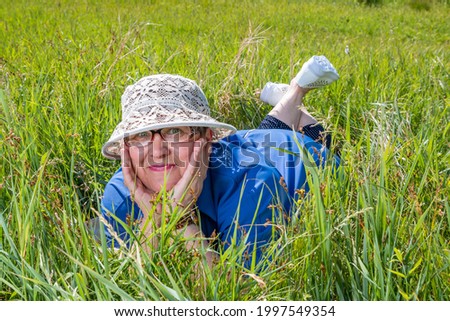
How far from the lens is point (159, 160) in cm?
224

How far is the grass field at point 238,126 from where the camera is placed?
1.63 meters

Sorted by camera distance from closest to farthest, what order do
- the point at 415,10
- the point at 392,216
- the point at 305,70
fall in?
the point at 392,216 < the point at 305,70 < the point at 415,10

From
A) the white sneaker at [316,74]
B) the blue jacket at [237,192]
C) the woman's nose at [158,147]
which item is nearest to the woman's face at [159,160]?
the woman's nose at [158,147]

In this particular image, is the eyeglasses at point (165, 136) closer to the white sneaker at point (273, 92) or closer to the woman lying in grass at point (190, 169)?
the woman lying in grass at point (190, 169)

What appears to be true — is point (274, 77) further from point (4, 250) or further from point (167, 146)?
point (4, 250)

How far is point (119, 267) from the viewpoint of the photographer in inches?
64.4

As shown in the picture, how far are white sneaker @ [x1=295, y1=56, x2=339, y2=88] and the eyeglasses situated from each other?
3.42 ft

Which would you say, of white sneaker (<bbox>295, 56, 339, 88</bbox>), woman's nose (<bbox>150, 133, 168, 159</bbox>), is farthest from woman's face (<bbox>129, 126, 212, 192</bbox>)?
white sneaker (<bbox>295, 56, 339, 88</bbox>)

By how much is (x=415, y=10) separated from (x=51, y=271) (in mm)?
8827

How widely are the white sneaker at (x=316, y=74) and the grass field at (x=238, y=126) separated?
0.14 metres

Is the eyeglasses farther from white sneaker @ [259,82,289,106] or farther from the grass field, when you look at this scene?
white sneaker @ [259,82,289,106]

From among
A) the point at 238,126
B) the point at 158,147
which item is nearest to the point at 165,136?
the point at 158,147

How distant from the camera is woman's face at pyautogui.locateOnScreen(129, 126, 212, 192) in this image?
224 cm

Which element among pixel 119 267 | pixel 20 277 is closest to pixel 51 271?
pixel 20 277
